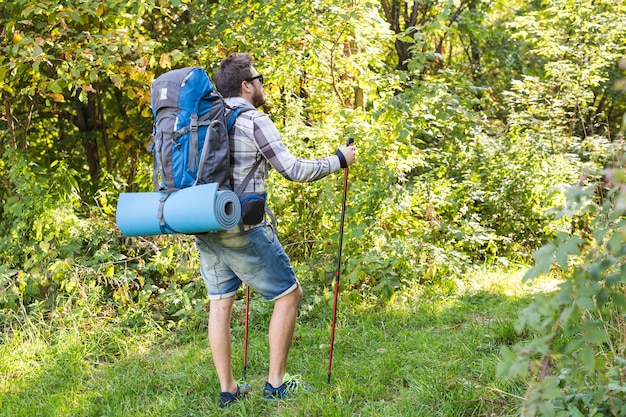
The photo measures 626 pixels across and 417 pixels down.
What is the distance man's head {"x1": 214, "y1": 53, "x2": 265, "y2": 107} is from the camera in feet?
11.9

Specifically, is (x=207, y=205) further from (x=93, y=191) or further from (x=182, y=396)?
(x=93, y=191)

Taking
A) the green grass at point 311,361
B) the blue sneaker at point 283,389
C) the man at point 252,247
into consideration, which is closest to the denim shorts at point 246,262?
the man at point 252,247

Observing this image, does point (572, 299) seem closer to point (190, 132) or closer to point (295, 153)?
→ point (190, 132)

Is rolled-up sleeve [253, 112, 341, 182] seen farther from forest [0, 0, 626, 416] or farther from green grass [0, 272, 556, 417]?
forest [0, 0, 626, 416]

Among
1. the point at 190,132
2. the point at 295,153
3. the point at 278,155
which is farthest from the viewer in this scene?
the point at 295,153

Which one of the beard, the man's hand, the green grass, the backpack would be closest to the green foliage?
the green grass

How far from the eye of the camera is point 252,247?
11.6 feet

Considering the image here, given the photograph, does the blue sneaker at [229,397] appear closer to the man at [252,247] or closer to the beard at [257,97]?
the man at [252,247]

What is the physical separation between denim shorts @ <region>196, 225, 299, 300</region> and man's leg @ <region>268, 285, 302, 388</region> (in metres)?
0.05

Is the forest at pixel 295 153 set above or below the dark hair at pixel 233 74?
below

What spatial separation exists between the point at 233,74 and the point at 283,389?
176cm

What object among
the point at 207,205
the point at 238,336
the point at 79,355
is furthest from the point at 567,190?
the point at 79,355

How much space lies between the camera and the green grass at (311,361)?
353 cm

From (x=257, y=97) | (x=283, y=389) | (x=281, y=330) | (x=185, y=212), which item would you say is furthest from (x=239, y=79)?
(x=283, y=389)
